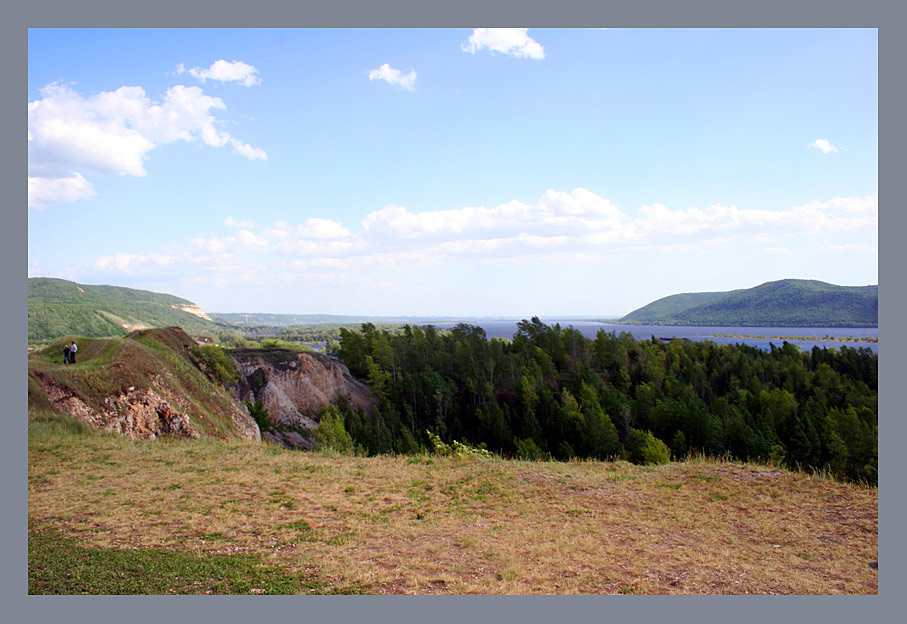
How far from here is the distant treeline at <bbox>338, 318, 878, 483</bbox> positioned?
1427 inches

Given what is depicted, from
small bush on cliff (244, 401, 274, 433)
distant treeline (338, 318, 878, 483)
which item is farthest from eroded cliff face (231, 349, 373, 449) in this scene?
distant treeline (338, 318, 878, 483)

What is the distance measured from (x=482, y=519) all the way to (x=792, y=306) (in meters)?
145

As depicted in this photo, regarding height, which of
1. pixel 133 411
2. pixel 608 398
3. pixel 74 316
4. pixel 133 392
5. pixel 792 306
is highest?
pixel 792 306

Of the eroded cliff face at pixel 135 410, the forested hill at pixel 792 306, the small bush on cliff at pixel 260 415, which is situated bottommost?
the small bush on cliff at pixel 260 415

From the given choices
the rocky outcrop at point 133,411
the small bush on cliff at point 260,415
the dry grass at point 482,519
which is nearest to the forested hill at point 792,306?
the dry grass at point 482,519

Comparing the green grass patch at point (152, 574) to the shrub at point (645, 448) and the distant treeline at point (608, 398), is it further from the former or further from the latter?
the shrub at point (645, 448)

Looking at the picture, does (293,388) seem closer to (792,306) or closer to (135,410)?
(135,410)

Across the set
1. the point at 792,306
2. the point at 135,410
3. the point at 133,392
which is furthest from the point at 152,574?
the point at 792,306

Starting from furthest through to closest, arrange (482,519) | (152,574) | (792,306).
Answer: (792,306) < (482,519) < (152,574)

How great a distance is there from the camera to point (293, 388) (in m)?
41.3

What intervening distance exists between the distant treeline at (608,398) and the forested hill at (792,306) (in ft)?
61.3

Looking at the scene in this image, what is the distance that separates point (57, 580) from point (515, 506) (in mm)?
7323

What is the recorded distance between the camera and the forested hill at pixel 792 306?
88500mm

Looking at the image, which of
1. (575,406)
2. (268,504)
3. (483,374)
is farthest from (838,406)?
(268,504)
